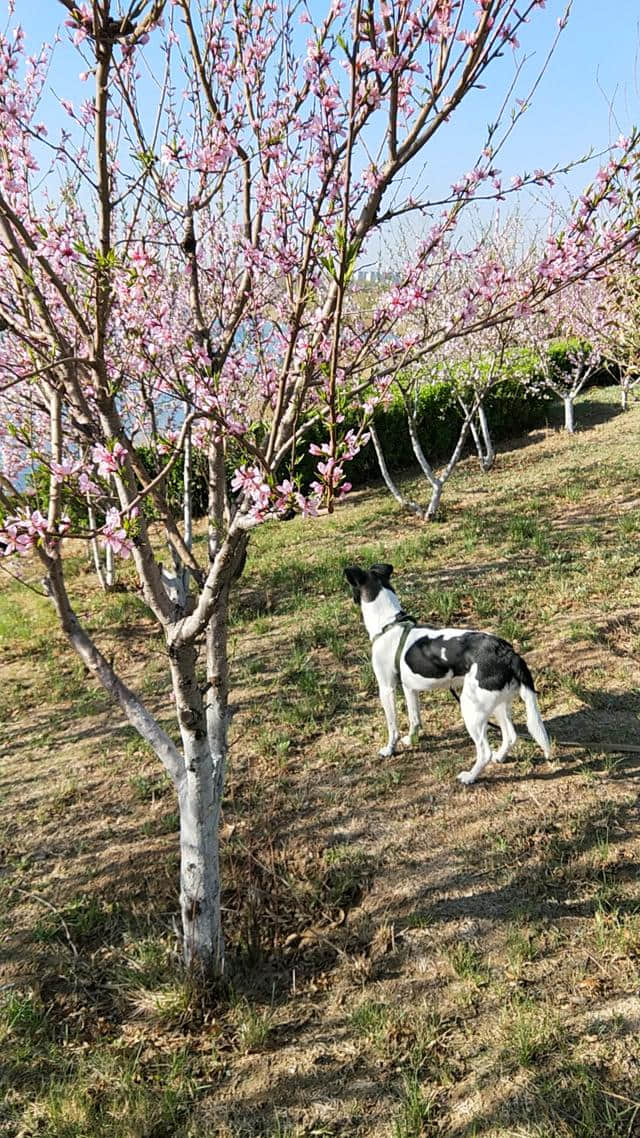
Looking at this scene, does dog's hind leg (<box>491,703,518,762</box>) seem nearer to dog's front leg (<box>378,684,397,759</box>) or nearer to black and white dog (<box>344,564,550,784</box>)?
black and white dog (<box>344,564,550,784</box>)

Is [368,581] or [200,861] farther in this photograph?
[368,581]

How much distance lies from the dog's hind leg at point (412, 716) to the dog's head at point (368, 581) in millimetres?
647

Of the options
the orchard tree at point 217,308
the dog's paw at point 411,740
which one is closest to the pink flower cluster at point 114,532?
the orchard tree at point 217,308

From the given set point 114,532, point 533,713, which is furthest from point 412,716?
point 114,532

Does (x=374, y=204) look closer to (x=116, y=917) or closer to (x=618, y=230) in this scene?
(x=618, y=230)

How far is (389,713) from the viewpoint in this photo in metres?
4.21

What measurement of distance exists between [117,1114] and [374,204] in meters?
3.41

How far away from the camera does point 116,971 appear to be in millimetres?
3043

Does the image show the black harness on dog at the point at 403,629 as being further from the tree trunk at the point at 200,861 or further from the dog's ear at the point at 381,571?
the tree trunk at the point at 200,861

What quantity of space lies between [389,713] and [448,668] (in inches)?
23.9

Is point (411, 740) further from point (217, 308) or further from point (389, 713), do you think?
point (217, 308)

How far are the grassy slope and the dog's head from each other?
1.06 m

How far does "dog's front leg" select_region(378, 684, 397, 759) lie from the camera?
4.18 m

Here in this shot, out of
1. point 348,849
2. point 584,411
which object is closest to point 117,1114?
point 348,849
